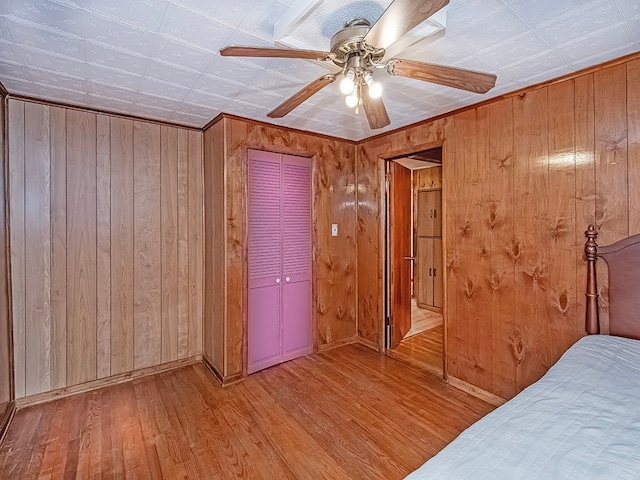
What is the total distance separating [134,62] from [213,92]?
1.77 ft

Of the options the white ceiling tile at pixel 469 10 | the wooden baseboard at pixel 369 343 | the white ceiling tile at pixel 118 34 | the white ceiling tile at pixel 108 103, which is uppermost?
the white ceiling tile at pixel 108 103

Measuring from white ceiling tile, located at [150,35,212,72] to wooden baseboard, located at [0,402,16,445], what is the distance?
2.58m

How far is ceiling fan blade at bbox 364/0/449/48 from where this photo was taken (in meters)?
1.01

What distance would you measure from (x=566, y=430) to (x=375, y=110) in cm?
162

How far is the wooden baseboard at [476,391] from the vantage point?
95.6 inches

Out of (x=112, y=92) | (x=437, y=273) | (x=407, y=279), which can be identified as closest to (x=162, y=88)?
(x=112, y=92)

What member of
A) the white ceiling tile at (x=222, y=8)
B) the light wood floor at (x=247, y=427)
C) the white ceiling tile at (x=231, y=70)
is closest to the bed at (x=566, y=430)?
the light wood floor at (x=247, y=427)

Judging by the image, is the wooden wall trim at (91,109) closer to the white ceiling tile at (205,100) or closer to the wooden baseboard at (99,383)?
the white ceiling tile at (205,100)

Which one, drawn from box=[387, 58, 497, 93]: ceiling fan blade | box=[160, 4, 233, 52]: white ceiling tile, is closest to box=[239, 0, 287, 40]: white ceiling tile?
box=[160, 4, 233, 52]: white ceiling tile

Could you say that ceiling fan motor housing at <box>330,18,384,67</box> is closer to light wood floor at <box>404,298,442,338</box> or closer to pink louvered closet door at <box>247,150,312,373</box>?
pink louvered closet door at <box>247,150,312,373</box>

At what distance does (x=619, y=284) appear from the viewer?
1853mm

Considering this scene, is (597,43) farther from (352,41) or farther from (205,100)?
(205,100)

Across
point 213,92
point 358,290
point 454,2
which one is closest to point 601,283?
point 454,2

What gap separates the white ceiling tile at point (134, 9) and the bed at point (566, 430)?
2.06 m
